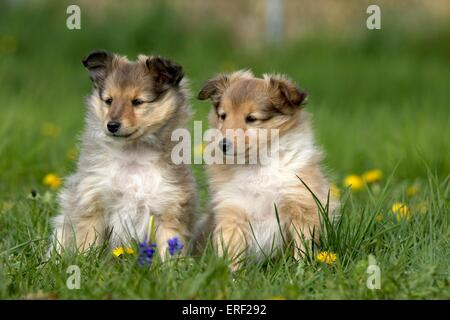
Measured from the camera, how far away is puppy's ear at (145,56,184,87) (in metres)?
5.62

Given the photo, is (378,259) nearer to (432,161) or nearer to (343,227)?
(343,227)

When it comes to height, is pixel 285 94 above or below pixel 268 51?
below

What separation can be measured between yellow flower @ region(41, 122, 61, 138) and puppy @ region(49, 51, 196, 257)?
125 inches

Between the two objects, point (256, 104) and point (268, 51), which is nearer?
point (256, 104)

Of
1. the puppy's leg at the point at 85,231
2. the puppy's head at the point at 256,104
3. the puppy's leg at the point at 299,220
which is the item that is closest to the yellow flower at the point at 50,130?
the puppy's leg at the point at 85,231

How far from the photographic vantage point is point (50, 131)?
8953 mm

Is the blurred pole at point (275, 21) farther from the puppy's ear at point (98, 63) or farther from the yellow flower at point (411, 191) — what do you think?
the puppy's ear at point (98, 63)

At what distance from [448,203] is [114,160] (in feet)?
7.34

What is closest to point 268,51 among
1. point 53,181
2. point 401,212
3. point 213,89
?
point 53,181

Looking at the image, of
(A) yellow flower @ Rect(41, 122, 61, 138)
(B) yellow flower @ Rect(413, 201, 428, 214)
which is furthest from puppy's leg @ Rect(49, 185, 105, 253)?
(A) yellow flower @ Rect(41, 122, 61, 138)

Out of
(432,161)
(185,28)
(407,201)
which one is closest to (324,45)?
(185,28)

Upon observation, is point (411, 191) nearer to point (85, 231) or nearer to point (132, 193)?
point (132, 193)

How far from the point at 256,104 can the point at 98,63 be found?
1081 millimetres

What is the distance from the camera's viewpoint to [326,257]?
17.0 ft
